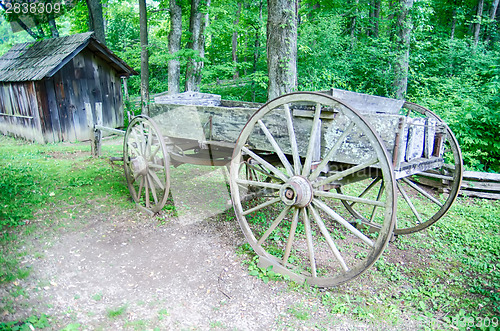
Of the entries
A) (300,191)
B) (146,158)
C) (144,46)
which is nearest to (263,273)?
(300,191)

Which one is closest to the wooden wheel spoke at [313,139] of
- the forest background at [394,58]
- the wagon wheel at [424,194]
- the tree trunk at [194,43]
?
the wagon wheel at [424,194]

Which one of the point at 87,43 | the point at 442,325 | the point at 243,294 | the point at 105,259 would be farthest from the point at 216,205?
the point at 87,43

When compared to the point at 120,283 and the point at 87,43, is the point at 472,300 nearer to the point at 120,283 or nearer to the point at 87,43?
the point at 120,283

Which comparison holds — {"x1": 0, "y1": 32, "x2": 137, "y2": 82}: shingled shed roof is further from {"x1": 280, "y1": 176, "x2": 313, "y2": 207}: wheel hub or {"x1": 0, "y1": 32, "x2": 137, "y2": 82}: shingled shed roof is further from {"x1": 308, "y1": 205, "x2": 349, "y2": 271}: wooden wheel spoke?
{"x1": 308, "y1": 205, "x2": 349, "y2": 271}: wooden wheel spoke

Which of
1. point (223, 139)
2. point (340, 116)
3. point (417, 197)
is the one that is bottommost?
point (417, 197)

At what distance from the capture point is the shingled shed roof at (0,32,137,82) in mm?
10562

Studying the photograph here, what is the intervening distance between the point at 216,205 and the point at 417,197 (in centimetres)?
390

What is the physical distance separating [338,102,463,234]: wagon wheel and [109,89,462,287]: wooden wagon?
A: 0.02m

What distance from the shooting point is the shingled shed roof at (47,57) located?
34.7ft

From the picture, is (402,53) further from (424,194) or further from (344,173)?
(344,173)

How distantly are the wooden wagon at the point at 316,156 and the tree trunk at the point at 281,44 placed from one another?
2309mm

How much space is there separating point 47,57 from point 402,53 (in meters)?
11.7

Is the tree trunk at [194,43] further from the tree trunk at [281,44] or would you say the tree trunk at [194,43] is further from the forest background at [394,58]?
the tree trunk at [281,44]

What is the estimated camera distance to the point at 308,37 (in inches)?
413
